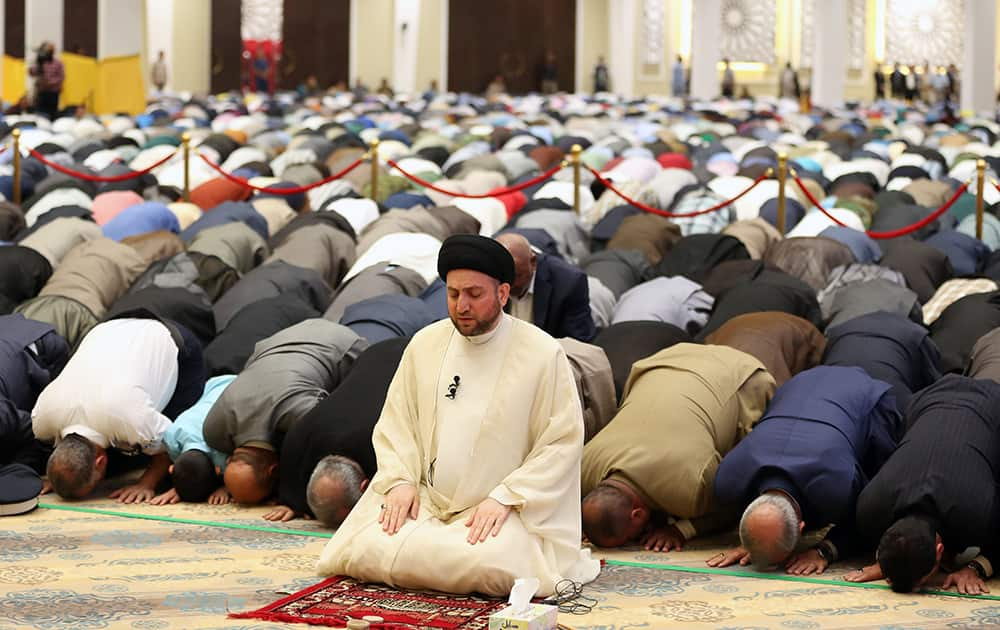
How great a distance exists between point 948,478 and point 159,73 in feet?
65.9

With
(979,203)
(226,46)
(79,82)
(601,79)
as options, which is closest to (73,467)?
(979,203)

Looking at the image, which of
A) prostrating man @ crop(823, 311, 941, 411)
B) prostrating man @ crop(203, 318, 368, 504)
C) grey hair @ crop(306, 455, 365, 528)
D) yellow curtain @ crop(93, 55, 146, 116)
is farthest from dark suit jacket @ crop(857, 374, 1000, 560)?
yellow curtain @ crop(93, 55, 146, 116)

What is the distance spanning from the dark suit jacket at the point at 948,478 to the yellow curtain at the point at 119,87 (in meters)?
15.0

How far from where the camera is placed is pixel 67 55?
18.0 metres

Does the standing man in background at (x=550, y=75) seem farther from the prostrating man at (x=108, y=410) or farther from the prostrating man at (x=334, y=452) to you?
the prostrating man at (x=334, y=452)

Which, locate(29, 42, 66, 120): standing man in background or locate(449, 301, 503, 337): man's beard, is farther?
locate(29, 42, 66, 120): standing man in background

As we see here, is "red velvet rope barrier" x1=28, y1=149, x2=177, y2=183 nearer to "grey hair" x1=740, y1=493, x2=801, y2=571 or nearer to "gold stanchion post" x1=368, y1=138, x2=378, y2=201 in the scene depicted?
"gold stanchion post" x1=368, y1=138, x2=378, y2=201

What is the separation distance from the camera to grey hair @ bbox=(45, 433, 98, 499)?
16.0 feet

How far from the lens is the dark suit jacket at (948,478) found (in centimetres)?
394

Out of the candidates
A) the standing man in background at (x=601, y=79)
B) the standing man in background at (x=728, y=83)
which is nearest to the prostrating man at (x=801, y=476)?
the standing man in background at (x=728, y=83)

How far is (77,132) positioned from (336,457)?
991 cm

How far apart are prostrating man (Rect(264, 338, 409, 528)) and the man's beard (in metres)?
0.80

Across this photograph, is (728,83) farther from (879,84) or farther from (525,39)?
(525,39)

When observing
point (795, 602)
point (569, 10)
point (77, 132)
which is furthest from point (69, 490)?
point (569, 10)
